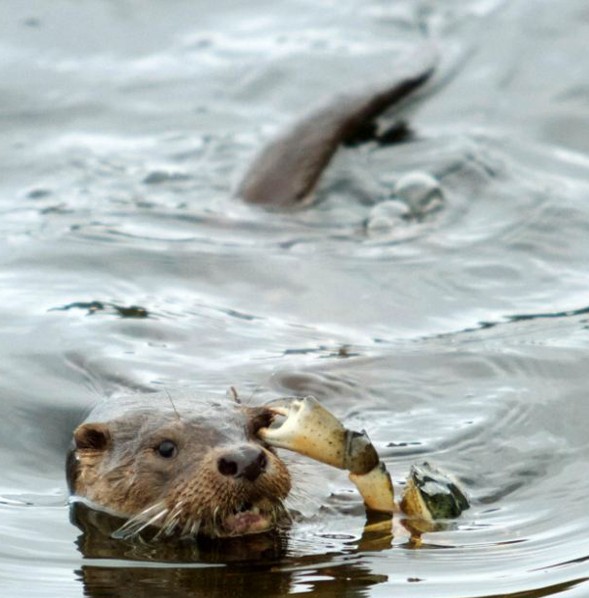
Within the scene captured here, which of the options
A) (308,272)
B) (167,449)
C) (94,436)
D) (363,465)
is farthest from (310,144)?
(363,465)

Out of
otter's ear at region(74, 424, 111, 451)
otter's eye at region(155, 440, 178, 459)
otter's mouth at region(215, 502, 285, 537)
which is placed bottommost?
otter's mouth at region(215, 502, 285, 537)

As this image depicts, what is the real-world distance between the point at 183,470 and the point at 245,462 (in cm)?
25

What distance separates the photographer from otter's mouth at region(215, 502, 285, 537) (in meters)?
3.64

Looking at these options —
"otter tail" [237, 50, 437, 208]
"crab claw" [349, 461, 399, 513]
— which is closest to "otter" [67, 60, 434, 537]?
"crab claw" [349, 461, 399, 513]

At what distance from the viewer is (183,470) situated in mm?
3717

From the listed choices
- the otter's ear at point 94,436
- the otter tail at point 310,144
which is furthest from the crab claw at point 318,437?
the otter tail at point 310,144

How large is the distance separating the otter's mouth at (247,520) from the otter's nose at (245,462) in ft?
0.34

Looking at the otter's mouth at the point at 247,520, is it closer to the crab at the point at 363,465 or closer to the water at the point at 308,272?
the water at the point at 308,272

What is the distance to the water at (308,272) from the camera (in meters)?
3.71

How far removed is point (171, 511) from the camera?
146 inches

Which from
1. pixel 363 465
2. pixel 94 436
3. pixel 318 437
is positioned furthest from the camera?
pixel 94 436

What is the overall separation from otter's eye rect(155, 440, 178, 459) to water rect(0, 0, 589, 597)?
256 millimetres

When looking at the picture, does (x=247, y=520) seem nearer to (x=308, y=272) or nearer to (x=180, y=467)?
(x=180, y=467)

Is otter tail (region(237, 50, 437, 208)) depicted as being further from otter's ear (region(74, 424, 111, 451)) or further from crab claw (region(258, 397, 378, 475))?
crab claw (region(258, 397, 378, 475))
